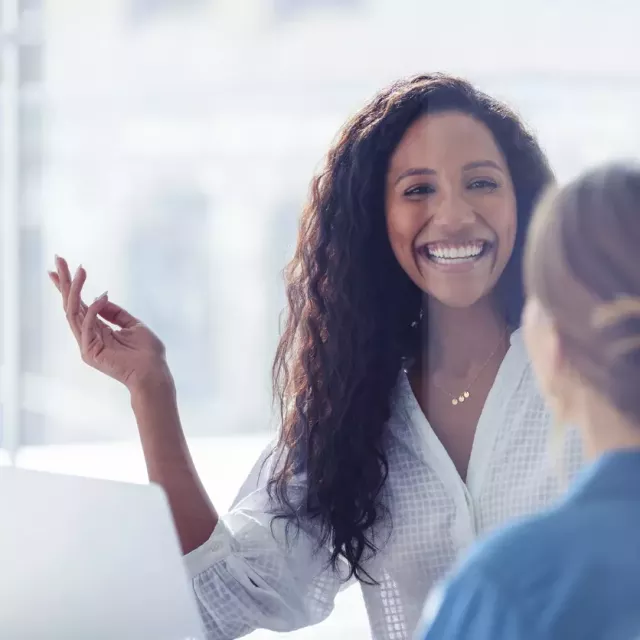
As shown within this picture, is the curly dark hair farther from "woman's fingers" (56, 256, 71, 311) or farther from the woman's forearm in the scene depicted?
"woman's fingers" (56, 256, 71, 311)

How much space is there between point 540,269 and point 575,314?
0.14 feet

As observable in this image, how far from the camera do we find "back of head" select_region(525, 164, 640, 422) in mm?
749

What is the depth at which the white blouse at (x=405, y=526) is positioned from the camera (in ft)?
4.08

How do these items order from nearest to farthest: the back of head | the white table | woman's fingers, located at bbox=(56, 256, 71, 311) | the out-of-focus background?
the back of head, woman's fingers, located at bbox=(56, 256, 71, 311), the white table, the out-of-focus background

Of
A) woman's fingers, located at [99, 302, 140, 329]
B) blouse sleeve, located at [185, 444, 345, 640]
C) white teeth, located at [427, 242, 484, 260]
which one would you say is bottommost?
blouse sleeve, located at [185, 444, 345, 640]

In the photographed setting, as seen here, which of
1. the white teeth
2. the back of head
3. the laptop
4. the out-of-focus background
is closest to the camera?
the back of head

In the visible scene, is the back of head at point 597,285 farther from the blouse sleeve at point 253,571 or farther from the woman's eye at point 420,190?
the blouse sleeve at point 253,571


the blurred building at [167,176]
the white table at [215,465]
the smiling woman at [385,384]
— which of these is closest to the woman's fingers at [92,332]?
the smiling woman at [385,384]

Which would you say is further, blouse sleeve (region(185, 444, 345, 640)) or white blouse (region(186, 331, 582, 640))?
blouse sleeve (region(185, 444, 345, 640))

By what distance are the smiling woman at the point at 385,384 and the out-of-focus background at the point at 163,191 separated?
335 millimetres

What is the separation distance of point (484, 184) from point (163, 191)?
80cm

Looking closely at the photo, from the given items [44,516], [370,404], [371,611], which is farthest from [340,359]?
[44,516]

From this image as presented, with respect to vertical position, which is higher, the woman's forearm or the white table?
the woman's forearm

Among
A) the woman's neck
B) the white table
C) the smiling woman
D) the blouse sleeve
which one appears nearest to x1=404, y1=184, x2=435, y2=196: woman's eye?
the smiling woman
